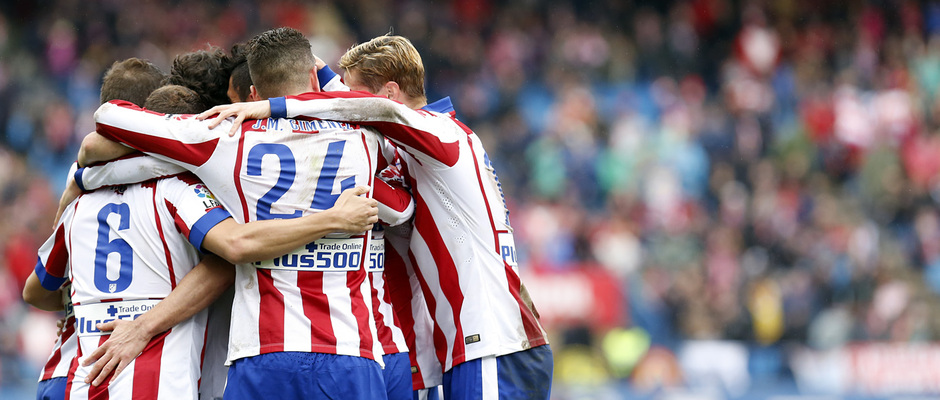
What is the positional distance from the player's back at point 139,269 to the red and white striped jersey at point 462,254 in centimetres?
105

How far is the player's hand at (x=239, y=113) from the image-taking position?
3.95 m

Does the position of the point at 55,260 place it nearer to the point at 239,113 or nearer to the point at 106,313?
the point at 106,313

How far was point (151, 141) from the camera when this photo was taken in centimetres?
392

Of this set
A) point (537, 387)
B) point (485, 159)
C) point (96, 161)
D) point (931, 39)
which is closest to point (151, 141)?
point (96, 161)

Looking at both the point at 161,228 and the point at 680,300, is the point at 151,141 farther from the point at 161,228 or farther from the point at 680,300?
the point at 680,300

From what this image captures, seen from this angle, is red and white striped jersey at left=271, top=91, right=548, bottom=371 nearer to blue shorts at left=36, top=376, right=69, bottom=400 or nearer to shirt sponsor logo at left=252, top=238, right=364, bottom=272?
shirt sponsor logo at left=252, top=238, right=364, bottom=272

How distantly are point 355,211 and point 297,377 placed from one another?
729mm

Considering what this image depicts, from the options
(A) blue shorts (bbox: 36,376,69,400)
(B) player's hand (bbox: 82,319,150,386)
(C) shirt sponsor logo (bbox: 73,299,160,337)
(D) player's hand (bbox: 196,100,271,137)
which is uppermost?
(D) player's hand (bbox: 196,100,271,137)

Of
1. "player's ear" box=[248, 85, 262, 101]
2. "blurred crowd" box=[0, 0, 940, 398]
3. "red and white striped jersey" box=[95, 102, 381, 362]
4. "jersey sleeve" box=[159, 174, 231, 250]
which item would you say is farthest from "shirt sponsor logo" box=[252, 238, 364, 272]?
"blurred crowd" box=[0, 0, 940, 398]

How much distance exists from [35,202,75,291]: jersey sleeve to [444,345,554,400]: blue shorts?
1.90 metres

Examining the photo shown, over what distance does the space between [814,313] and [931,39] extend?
24.1 ft

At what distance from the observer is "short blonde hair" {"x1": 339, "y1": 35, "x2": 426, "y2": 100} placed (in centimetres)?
474

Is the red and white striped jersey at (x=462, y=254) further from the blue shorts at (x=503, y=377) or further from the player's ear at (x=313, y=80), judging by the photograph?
the player's ear at (x=313, y=80)

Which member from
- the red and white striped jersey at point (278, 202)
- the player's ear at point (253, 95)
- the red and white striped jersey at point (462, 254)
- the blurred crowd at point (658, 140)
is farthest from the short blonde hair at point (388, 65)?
the blurred crowd at point (658, 140)
